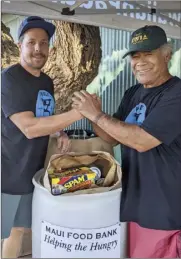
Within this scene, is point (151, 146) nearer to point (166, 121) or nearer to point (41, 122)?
point (166, 121)

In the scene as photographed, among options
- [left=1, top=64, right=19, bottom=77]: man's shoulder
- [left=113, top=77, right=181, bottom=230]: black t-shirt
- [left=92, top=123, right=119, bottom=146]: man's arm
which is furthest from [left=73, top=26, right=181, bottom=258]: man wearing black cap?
[left=1, top=64, right=19, bottom=77]: man's shoulder

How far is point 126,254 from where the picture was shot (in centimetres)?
143

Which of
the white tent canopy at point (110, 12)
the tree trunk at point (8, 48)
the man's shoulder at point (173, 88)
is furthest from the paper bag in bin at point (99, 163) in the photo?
the white tent canopy at point (110, 12)

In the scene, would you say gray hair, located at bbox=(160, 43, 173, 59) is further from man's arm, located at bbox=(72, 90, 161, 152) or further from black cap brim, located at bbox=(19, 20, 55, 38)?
black cap brim, located at bbox=(19, 20, 55, 38)

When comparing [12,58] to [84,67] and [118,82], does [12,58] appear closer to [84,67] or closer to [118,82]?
[84,67]

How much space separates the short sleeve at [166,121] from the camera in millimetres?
1248

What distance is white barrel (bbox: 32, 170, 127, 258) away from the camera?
1.25 meters

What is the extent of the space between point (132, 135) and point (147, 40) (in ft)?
1.28

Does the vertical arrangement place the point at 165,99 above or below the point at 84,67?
below

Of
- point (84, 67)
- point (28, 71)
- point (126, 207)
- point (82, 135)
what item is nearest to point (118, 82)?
point (84, 67)

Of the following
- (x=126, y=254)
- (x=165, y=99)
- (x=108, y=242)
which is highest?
(x=165, y=99)

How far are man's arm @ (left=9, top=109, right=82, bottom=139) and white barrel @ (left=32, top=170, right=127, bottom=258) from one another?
0.69 ft

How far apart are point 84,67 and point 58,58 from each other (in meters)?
0.18

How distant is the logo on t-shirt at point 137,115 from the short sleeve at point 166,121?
8 centimetres
